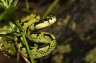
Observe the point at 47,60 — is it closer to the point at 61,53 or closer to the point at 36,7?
the point at 61,53

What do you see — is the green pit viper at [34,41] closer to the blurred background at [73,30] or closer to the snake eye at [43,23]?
the snake eye at [43,23]

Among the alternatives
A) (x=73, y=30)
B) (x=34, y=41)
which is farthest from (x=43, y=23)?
(x=73, y=30)

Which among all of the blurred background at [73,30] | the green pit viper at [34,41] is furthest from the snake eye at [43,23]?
the blurred background at [73,30]

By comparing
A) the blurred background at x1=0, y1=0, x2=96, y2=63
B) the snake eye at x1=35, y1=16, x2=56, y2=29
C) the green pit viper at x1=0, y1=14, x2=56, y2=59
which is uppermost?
the blurred background at x1=0, y1=0, x2=96, y2=63

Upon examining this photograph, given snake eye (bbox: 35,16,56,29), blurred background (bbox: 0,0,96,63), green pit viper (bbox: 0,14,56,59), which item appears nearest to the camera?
green pit viper (bbox: 0,14,56,59)

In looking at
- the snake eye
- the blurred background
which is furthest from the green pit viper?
the blurred background

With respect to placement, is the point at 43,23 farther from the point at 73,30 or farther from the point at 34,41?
the point at 73,30

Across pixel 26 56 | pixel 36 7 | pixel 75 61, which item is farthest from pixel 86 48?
pixel 36 7

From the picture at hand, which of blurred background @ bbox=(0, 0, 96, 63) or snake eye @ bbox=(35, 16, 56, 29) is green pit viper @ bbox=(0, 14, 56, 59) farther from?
blurred background @ bbox=(0, 0, 96, 63)
